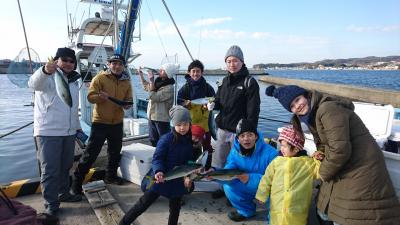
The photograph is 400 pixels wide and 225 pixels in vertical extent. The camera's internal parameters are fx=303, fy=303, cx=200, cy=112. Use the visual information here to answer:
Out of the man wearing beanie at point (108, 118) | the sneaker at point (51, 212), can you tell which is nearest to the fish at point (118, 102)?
the man wearing beanie at point (108, 118)

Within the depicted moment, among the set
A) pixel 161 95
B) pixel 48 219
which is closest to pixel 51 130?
pixel 48 219

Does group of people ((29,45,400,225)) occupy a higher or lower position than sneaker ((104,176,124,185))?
higher

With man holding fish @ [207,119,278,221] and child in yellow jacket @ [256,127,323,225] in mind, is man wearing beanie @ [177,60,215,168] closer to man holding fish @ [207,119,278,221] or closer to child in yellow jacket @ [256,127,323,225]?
man holding fish @ [207,119,278,221]

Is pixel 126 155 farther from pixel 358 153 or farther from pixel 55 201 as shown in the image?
pixel 358 153

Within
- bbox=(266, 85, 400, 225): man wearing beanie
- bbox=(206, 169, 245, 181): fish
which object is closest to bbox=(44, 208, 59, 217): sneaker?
bbox=(206, 169, 245, 181): fish

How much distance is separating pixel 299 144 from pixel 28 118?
1814 centimetres

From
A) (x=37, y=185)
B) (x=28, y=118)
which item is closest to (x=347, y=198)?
(x=37, y=185)

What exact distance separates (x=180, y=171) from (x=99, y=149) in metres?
1.85

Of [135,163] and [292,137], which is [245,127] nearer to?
[292,137]

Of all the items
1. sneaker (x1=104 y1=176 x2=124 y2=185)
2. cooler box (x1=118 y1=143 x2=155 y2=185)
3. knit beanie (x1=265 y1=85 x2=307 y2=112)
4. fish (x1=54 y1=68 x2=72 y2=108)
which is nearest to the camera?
knit beanie (x1=265 y1=85 x2=307 y2=112)

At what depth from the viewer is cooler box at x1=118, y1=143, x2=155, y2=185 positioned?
438 cm

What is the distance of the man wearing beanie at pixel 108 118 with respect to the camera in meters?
4.27

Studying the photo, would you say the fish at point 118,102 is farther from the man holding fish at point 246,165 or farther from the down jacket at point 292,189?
the down jacket at point 292,189

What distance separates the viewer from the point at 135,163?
14.8ft
